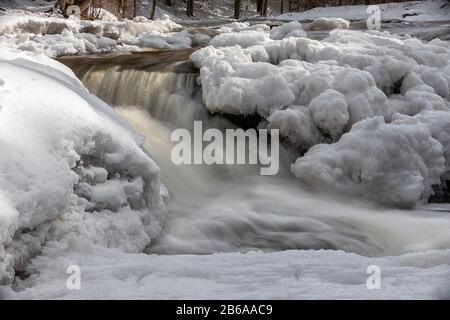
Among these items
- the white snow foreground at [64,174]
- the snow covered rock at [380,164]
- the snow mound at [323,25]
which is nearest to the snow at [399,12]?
the snow mound at [323,25]

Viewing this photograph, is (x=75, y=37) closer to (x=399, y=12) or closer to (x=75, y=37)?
(x=75, y=37)

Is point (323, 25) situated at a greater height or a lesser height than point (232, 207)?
greater

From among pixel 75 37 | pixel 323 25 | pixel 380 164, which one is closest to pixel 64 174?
pixel 380 164

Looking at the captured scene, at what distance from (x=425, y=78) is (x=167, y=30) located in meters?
7.13

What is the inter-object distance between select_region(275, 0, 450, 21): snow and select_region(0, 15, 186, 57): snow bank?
1168 cm

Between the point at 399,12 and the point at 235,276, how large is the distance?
20.5 m

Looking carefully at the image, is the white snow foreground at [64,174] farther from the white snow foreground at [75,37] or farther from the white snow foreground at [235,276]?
the white snow foreground at [75,37]

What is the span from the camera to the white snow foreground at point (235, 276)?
6.53 ft

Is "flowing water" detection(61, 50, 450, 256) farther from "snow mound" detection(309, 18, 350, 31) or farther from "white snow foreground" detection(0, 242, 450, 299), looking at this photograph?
"snow mound" detection(309, 18, 350, 31)

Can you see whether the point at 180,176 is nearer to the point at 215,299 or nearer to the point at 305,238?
the point at 305,238

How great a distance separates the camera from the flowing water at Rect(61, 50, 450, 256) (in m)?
3.81

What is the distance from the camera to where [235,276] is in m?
2.26

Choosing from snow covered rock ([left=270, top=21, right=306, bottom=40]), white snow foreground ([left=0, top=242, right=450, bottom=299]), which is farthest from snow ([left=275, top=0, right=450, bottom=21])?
white snow foreground ([left=0, top=242, right=450, bottom=299])

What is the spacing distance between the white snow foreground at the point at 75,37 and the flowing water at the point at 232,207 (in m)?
1.56
